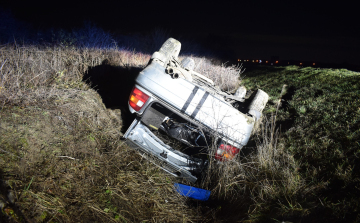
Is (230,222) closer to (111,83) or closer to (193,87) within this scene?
(193,87)

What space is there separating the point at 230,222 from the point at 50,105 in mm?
2898

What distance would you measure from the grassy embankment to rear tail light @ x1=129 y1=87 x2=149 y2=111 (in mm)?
729

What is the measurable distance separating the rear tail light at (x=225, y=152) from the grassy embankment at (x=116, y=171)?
126mm

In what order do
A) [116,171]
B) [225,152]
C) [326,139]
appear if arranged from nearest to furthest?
[116,171] < [225,152] < [326,139]

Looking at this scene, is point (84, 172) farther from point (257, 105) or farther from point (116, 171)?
point (257, 105)

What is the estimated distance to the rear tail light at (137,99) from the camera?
2.60 m

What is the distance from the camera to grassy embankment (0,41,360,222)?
1.76m

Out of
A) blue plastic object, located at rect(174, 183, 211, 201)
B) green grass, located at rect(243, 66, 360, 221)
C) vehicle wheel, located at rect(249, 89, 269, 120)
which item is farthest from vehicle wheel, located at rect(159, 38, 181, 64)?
green grass, located at rect(243, 66, 360, 221)

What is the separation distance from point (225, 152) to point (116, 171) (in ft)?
5.30

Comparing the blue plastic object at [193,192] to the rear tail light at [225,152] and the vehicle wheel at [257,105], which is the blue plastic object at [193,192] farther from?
the vehicle wheel at [257,105]

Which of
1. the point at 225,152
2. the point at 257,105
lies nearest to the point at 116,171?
the point at 225,152

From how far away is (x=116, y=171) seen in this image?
96.9 inches

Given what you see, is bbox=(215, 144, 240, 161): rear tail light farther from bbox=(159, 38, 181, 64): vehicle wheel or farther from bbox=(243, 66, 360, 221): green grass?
bbox=(159, 38, 181, 64): vehicle wheel

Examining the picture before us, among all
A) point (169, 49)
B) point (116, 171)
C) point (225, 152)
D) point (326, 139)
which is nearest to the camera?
point (116, 171)
